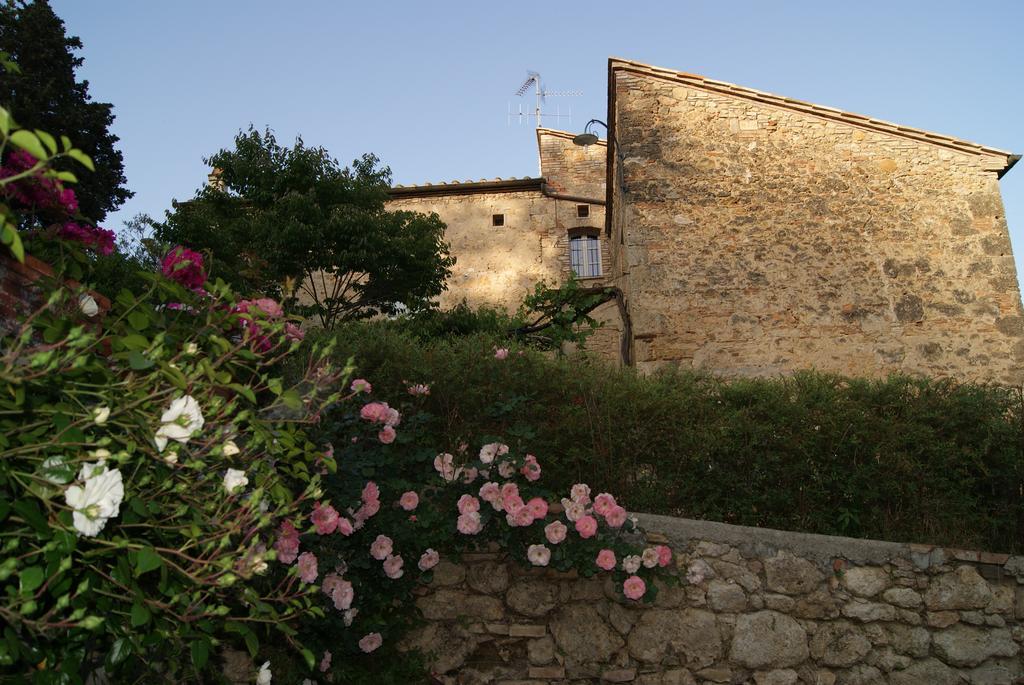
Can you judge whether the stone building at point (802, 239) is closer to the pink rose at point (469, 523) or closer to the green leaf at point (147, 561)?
the pink rose at point (469, 523)

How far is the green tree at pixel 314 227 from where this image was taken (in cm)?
1348

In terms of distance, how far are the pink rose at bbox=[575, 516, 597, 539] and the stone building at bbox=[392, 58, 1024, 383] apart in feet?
14.9

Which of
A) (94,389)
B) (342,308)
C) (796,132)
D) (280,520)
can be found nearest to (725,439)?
(280,520)

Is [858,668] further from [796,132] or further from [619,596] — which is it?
[796,132]

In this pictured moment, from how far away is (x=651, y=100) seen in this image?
9828mm

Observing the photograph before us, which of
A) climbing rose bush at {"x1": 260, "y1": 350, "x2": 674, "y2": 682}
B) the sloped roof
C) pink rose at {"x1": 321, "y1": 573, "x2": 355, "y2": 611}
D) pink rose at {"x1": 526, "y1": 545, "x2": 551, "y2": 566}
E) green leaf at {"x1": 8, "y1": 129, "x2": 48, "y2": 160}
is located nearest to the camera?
green leaf at {"x1": 8, "y1": 129, "x2": 48, "y2": 160}

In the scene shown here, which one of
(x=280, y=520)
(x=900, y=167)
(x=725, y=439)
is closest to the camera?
(x=280, y=520)

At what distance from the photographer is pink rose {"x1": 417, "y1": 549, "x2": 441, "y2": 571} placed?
14.8ft

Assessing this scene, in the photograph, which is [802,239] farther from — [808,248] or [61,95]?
[61,95]

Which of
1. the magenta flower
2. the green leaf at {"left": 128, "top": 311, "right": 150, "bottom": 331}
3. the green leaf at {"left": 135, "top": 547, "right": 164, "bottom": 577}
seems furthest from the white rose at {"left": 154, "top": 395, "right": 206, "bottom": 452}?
the magenta flower

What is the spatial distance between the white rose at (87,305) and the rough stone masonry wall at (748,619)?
2.93 meters

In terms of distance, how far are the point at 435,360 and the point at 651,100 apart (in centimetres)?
585

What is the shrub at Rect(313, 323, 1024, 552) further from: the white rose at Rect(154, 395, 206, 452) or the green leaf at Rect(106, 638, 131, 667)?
the white rose at Rect(154, 395, 206, 452)

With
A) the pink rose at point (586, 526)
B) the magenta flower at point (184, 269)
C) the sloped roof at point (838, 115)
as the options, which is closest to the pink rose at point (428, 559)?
the pink rose at point (586, 526)
